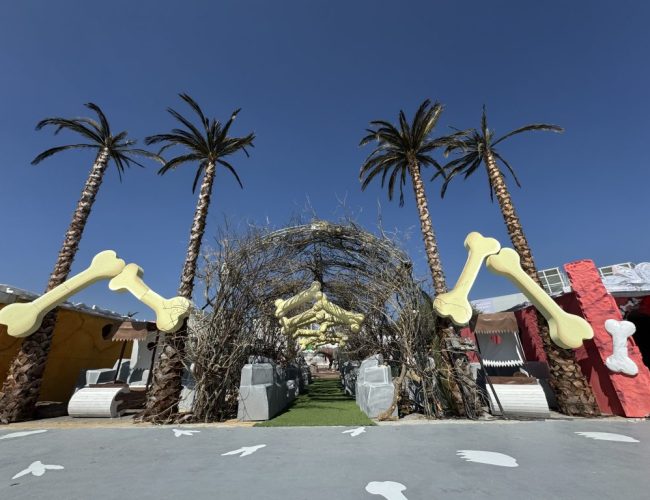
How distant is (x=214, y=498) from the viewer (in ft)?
9.15

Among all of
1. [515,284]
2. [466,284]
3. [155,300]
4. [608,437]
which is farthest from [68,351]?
[608,437]

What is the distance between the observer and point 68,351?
1107cm

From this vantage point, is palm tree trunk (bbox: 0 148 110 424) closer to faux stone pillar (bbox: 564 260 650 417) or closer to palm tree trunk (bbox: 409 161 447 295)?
palm tree trunk (bbox: 409 161 447 295)

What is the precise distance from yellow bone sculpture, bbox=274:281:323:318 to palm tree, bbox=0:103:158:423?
6.59 metres

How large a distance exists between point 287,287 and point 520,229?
8.02m

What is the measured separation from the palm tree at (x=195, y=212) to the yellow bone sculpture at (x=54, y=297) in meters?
1.93

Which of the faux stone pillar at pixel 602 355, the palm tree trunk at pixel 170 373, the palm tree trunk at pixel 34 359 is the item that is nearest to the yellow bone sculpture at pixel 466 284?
the faux stone pillar at pixel 602 355

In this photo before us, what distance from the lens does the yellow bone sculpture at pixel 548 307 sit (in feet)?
22.1

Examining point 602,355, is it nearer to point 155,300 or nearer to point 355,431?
point 355,431

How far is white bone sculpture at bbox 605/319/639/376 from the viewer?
6719 mm

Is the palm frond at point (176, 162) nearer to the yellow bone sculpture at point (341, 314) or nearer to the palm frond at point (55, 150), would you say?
the palm frond at point (55, 150)

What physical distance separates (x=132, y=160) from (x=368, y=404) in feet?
41.4

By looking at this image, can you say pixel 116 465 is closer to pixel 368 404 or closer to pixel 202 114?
pixel 368 404

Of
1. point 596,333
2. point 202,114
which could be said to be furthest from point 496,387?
point 202,114
